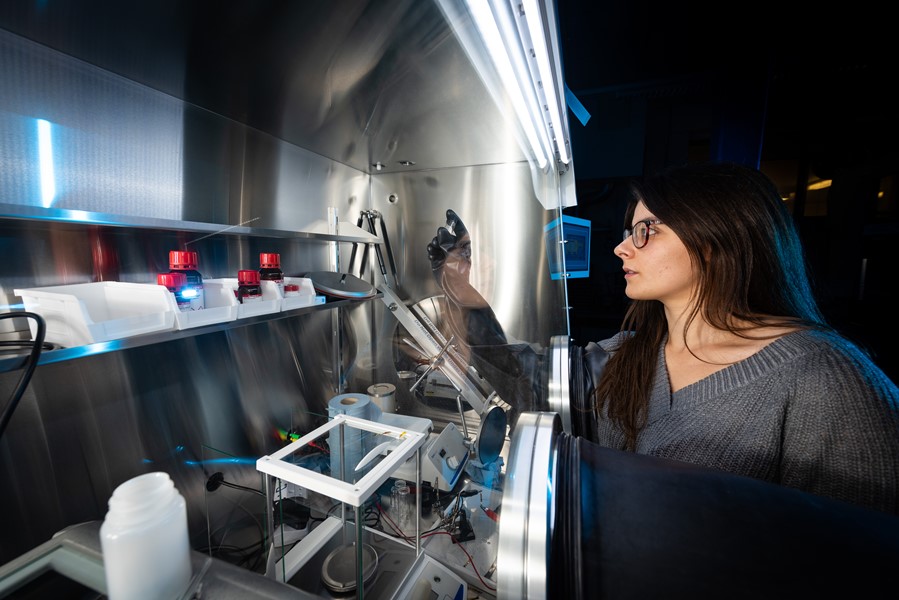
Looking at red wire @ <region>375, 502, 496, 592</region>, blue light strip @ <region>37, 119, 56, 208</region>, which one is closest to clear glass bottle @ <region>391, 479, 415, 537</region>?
red wire @ <region>375, 502, 496, 592</region>

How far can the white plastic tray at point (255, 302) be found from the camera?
0.92 meters

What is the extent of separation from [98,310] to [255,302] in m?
0.32

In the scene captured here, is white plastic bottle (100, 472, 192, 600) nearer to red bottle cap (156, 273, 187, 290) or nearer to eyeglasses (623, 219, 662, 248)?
red bottle cap (156, 273, 187, 290)

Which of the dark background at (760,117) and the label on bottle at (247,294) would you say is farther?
the dark background at (760,117)

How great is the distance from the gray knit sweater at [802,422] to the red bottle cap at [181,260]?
1189mm

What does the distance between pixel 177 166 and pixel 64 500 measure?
0.90 metres

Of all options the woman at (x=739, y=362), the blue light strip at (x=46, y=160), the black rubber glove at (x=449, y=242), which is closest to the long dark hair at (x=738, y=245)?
the woman at (x=739, y=362)

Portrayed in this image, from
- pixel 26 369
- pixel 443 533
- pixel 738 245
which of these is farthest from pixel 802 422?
pixel 26 369

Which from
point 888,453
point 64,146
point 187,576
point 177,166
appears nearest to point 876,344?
point 888,453

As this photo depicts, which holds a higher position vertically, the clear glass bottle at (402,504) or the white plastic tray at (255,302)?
the white plastic tray at (255,302)

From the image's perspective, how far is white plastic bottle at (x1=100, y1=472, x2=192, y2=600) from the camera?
349 mm

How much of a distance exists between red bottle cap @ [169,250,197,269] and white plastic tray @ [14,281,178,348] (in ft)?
0.31

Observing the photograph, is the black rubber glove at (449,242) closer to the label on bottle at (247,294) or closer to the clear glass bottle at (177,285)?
the label on bottle at (247,294)

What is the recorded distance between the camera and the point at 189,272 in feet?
2.93
